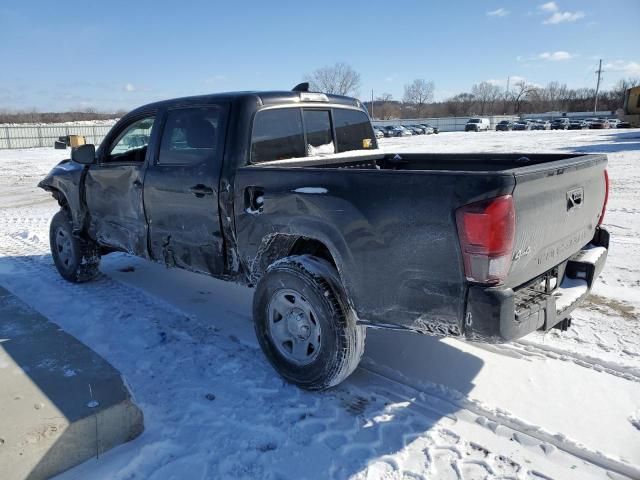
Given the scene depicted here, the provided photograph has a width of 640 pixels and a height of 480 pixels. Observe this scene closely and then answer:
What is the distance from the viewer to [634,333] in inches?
161

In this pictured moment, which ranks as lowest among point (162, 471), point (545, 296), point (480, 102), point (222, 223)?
point (162, 471)

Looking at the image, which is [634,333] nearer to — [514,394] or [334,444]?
[514,394]

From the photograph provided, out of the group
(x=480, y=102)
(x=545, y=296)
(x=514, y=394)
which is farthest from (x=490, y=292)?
(x=480, y=102)

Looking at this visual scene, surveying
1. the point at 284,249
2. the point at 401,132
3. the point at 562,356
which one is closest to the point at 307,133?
the point at 284,249

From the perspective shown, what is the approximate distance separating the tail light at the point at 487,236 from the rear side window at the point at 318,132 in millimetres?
2150

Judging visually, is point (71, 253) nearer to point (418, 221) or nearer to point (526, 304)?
point (418, 221)

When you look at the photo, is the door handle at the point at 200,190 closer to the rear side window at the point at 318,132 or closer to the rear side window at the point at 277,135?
the rear side window at the point at 277,135

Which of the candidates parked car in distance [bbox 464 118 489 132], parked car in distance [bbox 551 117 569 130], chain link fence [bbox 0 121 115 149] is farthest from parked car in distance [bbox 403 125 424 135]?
chain link fence [bbox 0 121 115 149]

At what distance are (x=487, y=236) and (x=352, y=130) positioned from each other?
271 centimetres

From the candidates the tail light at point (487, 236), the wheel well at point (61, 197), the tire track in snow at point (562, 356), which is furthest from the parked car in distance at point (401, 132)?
the tail light at point (487, 236)

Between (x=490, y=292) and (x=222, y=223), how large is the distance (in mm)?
2085

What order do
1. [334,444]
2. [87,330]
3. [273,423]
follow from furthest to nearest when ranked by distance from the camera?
[87,330]
[273,423]
[334,444]

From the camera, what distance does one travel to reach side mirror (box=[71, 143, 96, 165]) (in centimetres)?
507

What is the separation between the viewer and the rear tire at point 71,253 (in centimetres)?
565
